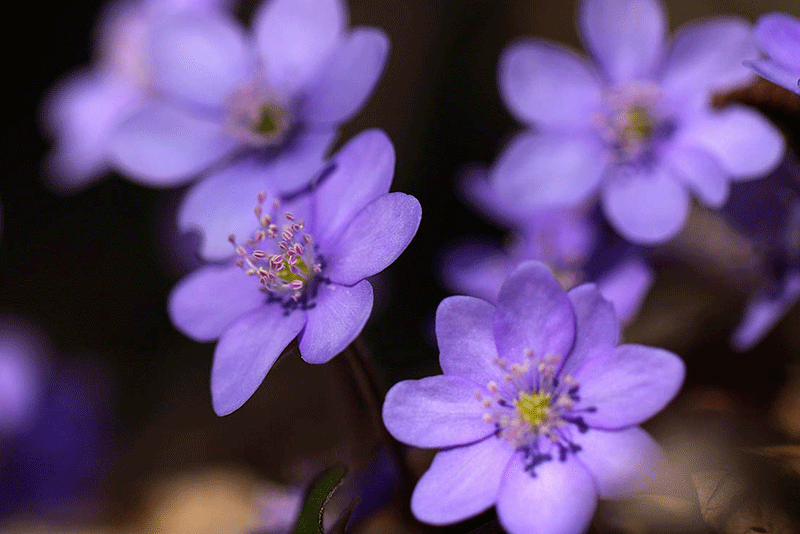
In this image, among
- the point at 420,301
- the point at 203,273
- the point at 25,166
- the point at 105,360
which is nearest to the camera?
the point at 203,273

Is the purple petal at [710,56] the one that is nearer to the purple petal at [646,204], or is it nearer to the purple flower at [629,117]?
the purple flower at [629,117]

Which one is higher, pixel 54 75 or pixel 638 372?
pixel 638 372

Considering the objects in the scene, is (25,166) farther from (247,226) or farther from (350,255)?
(350,255)

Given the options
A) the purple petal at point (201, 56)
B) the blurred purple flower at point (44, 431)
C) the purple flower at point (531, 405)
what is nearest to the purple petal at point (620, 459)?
the purple flower at point (531, 405)

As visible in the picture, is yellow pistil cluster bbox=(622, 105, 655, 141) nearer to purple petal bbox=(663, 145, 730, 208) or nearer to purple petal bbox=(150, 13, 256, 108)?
purple petal bbox=(663, 145, 730, 208)

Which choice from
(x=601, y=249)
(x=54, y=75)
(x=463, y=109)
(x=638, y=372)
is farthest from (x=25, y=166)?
(x=638, y=372)

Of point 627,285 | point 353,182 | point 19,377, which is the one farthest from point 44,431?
point 627,285
